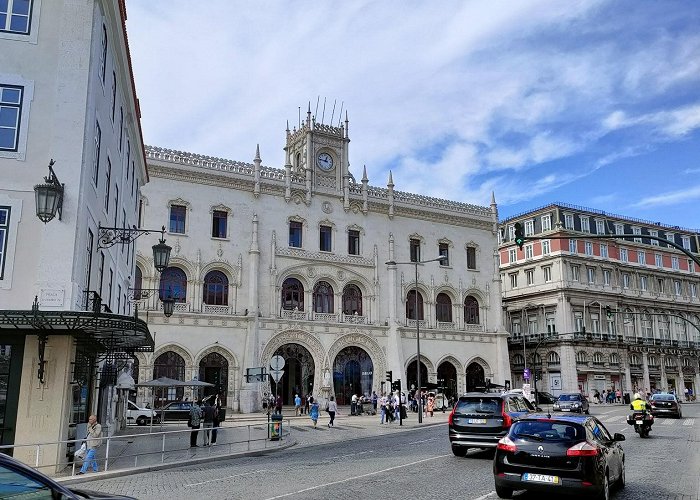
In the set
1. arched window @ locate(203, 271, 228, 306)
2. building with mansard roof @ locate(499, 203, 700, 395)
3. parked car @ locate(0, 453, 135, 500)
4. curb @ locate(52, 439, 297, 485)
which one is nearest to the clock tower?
arched window @ locate(203, 271, 228, 306)

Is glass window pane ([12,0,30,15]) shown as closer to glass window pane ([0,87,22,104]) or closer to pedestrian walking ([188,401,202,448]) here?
glass window pane ([0,87,22,104])

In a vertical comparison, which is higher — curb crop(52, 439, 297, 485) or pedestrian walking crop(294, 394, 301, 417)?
pedestrian walking crop(294, 394, 301, 417)

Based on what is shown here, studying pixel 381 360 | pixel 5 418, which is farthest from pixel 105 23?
pixel 381 360

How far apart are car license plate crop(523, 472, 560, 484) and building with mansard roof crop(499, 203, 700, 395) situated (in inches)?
2047

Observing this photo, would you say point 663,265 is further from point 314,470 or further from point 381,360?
point 314,470

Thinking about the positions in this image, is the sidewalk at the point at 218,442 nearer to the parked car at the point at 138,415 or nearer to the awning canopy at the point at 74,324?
the awning canopy at the point at 74,324

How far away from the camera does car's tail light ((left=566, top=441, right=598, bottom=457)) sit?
34.3 feet

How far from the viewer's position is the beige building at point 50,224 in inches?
627

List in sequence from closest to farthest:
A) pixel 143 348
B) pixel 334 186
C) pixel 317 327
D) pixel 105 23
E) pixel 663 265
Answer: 1. pixel 105 23
2. pixel 143 348
3. pixel 317 327
4. pixel 334 186
5. pixel 663 265

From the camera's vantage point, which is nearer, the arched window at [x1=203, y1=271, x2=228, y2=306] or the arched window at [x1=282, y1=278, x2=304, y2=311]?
the arched window at [x1=203, y1=271, x2=228, y2=306]

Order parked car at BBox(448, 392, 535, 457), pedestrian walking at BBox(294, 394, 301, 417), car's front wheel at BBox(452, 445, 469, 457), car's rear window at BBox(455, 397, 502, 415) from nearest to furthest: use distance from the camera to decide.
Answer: parked car at BBox(448, 392, 535, 457), car's rear window at BBox(455, 397, 502, 415), car's front wheel at BBox(452, 445, 469, 457), pedestrian walking at BBox(294, 394, 301, 417)

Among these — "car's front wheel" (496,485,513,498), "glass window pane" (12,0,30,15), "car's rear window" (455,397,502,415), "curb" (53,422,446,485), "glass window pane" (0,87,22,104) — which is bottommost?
"curb" (53,422,446,485)

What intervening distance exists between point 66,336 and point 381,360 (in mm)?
35329

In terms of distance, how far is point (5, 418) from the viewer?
51.7 feet
